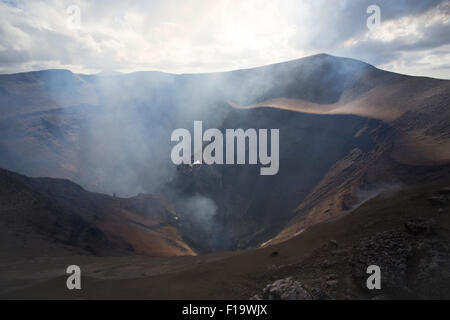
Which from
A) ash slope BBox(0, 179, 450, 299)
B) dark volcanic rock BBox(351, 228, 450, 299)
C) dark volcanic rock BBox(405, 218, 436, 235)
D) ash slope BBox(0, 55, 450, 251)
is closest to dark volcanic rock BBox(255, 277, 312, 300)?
ash slope BBox(0, 179, 450, 299)

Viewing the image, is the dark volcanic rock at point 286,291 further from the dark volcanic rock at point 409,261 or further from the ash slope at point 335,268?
the dark volcanic rock at point 409,261

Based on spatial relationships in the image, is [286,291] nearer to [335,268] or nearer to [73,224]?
[335,268]

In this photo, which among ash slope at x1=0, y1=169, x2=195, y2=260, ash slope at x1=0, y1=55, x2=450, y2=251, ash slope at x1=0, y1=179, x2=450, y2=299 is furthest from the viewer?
ash slope at x1=0, y1=55, x2=450, y2=251

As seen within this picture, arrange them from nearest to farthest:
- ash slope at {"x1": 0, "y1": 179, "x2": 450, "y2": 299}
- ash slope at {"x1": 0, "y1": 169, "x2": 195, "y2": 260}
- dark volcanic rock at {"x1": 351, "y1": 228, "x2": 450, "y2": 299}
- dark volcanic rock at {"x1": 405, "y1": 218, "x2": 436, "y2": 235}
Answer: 1. dark volcanic rock at {"x1": 351, "y1": 228, "x2": 450, "y2": 299}
2. ash slope at {"x1": 0, "y1": 179, "x2": 450, "y2": 299}
3. dark volcanic rock at {"x1": 405, "y1": 218, "x2": 436, "y2": 235}
4. ash slope at {"x1": 0, "y1": 169, "x2": 195, "y2": 260}

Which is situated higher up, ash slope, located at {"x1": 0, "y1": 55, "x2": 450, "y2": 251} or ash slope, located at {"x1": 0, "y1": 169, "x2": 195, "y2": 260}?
ash slope, located at {"x1": 0, "y1": 55, "x2": 450, "y2": 251}

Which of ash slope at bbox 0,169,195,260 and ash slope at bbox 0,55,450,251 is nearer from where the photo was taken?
ash slope at bbox 0,169,195,260

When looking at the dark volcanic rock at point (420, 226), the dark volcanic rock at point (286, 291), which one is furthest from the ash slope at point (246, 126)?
the dark volcanic rock at point (286, 291)

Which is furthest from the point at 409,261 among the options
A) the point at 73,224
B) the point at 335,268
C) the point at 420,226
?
the point at 73,224

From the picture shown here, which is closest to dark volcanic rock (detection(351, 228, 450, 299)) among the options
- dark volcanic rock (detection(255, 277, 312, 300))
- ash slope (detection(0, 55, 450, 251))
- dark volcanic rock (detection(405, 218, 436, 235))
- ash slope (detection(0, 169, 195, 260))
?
dark volcanic rock (detection(405, 218, 436, 235))

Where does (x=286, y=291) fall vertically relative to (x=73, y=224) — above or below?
below

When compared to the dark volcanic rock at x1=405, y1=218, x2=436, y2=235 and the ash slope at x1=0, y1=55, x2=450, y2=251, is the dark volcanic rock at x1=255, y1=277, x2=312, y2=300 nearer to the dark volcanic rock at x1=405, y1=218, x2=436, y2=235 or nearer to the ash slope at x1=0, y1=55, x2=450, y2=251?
the dark volcanic rock at x1=405, y1=218, x2=436, y2=235

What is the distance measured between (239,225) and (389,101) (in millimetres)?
21246

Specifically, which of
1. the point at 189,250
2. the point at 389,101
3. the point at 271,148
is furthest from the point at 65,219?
the point at 389,101

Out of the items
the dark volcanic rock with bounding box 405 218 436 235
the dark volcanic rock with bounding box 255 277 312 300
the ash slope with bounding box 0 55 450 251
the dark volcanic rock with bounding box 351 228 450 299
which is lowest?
the dark volcanic rock with bounding box 255 277 312 300
